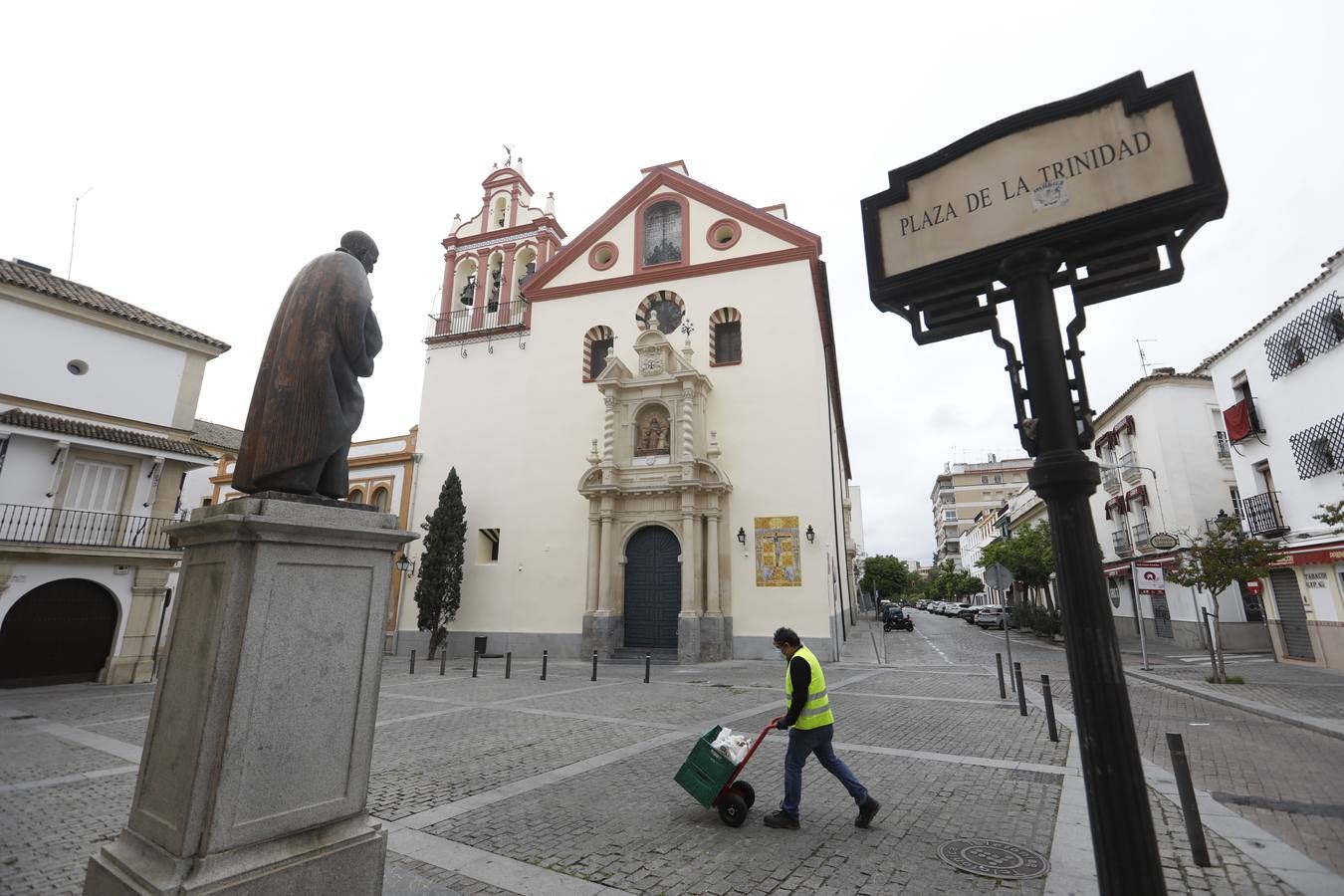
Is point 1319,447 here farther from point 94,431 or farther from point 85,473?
point 85,473

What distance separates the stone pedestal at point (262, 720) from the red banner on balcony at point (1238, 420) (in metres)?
23.6

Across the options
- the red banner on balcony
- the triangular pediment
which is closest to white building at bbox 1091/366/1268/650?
the red banner on balcony

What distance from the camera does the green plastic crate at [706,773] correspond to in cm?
507

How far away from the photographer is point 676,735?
27.4 feet

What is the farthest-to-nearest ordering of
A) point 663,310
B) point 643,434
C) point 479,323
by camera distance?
point 479,323 → point 663,310 → point 643,434

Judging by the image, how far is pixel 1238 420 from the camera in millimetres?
18484

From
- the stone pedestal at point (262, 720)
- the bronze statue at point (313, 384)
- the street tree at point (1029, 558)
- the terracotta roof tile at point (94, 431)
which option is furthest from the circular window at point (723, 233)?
the stone pedestal at point (262, 720)

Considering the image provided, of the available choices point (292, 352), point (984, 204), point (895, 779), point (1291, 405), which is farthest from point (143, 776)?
point (1291, 405)

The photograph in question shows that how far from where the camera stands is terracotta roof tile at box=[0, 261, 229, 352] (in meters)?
14.7

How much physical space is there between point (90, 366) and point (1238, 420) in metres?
31.7

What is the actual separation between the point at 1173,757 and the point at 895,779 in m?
2.51

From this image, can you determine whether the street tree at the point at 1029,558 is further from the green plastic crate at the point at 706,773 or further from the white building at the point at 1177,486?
the green plastic crate at the point at 706,773

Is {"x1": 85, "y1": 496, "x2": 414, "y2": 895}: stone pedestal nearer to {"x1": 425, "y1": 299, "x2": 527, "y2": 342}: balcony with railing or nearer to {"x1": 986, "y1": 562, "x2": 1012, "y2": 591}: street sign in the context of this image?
{"x1": 986, "y1": 562, "x2": 1012, "y2": 591}: street sign

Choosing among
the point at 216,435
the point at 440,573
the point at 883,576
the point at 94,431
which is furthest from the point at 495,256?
the point at 883,576
